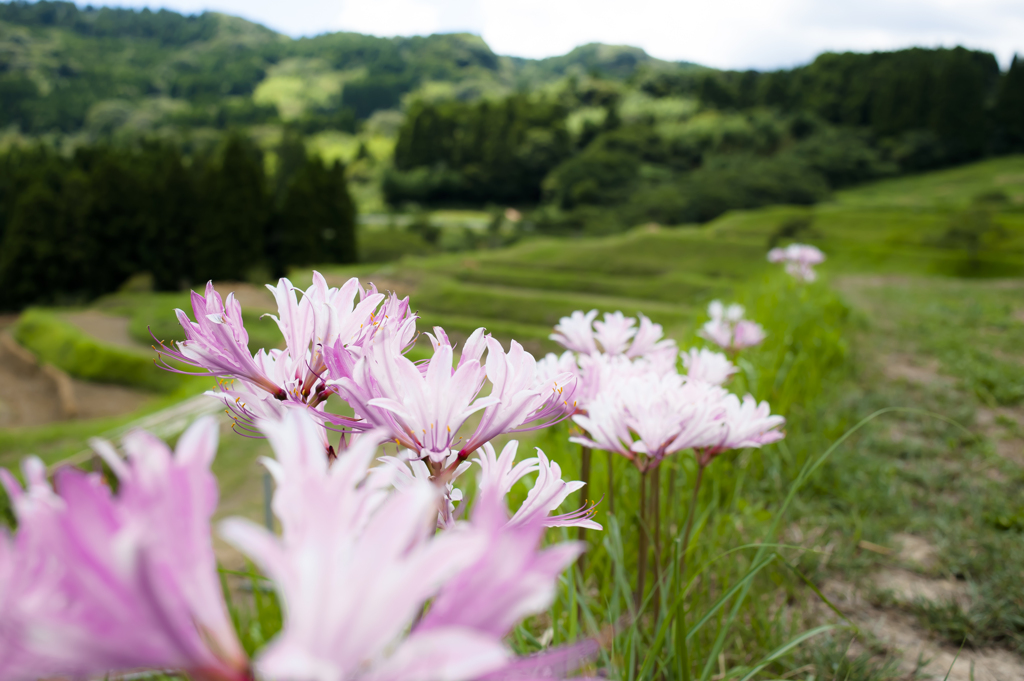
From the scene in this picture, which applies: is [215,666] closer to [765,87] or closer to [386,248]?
[386,248]

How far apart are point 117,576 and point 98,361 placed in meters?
19.4

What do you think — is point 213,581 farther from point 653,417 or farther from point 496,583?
point 653,417

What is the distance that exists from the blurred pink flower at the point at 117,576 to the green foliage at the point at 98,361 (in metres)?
17.4

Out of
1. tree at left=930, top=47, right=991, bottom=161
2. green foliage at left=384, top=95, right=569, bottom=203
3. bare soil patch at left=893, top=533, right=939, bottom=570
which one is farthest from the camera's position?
green foliage at left=384, top=95, right=569, bottom=203

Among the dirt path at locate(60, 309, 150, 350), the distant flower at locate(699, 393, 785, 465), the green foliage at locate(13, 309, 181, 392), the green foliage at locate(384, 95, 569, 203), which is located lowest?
the green foliage at locate(13, 309, 181, 392)

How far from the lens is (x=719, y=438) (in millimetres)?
1159

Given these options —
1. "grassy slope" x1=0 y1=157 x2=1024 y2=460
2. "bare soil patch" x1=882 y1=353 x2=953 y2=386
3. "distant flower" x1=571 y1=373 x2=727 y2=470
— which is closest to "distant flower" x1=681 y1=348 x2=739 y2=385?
"distant flower" x1=571 y1=373 x2=727 y2=470

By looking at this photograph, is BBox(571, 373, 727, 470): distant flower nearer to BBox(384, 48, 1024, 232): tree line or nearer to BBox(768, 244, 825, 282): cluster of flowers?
BBox(768, 244, 825, 282): cluster of flowers

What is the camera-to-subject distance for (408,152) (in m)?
48.0

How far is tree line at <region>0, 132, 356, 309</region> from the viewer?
23.3m

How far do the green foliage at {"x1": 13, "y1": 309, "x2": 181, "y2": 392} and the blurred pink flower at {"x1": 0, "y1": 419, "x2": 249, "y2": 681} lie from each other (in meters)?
17.4

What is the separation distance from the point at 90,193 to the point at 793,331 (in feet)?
85.9

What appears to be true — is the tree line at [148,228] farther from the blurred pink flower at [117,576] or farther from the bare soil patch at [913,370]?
the blurred pink flower at [117,576]

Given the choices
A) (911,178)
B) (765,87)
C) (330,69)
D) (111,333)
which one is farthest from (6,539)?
(330,69)
